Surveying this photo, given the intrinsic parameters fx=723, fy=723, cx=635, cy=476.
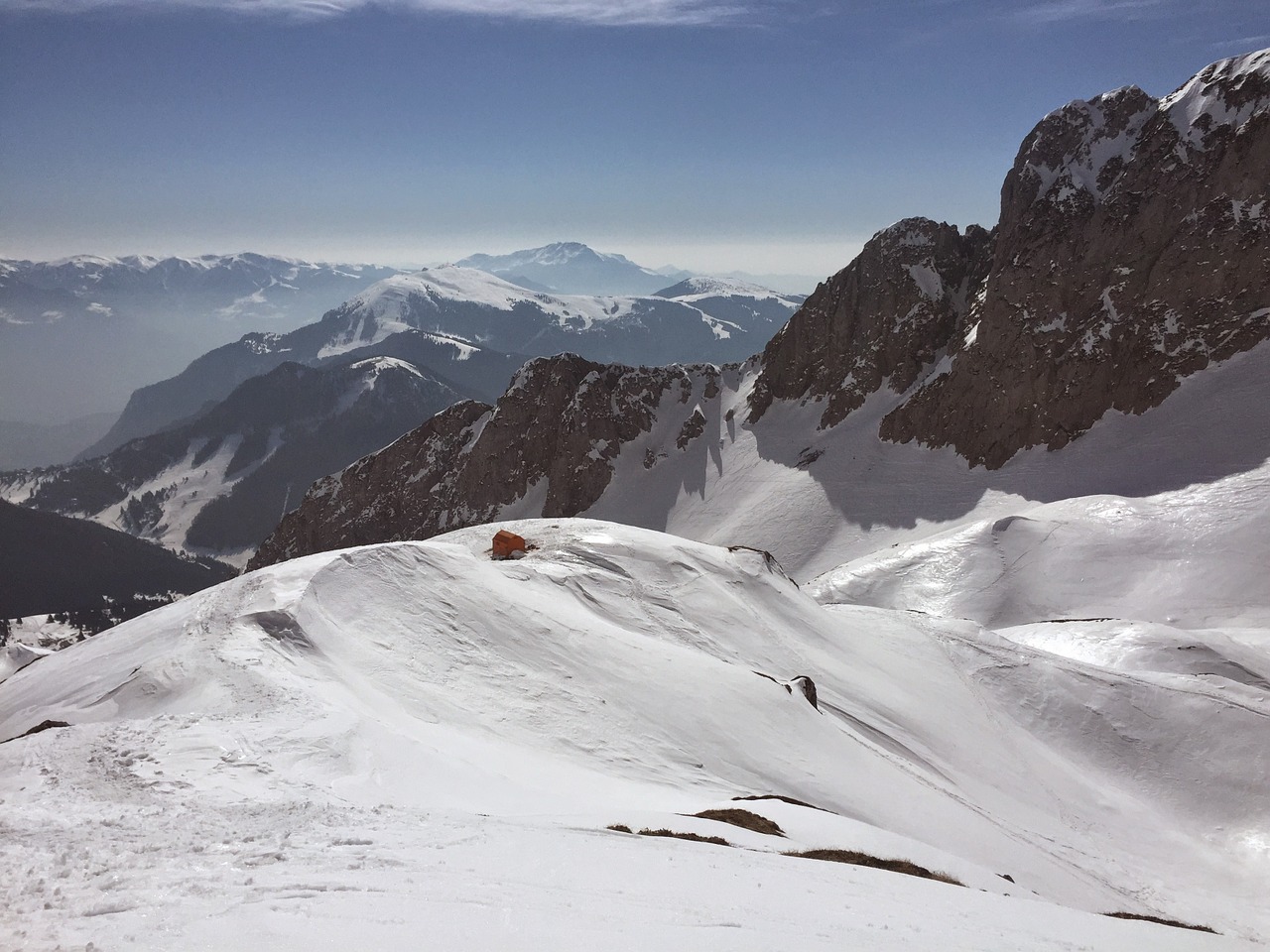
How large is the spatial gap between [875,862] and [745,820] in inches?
124

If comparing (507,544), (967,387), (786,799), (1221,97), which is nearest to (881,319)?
(967,387)

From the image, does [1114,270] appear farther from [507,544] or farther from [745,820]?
[745,820]

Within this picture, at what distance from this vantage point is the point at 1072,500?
224 feet

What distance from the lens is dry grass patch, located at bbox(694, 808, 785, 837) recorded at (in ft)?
58.2

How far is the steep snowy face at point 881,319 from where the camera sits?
10331 cm

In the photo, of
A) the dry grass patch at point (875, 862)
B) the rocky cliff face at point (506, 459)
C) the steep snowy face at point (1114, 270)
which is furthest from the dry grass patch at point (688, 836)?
the rocky cliff face at point (506, 459)

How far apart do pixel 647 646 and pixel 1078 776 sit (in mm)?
21657

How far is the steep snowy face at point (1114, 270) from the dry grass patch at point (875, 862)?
7733cm

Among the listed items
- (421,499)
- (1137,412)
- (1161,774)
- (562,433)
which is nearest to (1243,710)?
(1161,774)

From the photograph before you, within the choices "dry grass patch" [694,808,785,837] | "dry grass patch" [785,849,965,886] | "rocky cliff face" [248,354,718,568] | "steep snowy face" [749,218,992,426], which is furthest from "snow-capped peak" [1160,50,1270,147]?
"dry grass patch" [694,808,785,837]

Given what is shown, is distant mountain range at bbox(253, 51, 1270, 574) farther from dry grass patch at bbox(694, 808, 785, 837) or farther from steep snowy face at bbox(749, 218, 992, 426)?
dry grass patch at bbox(694, 808, 785, 837)

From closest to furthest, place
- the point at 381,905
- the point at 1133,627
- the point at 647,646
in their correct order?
the point at 381,905 < the point at 647,646 < the point at 1133,627

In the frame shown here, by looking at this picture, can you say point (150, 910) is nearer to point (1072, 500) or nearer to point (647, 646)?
point (647, 646)

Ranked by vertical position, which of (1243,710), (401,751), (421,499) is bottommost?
(421,499)
